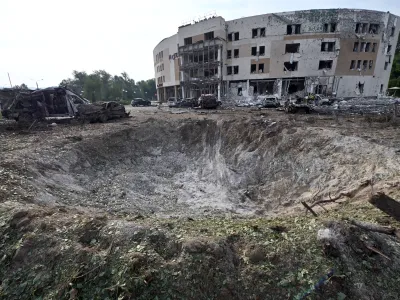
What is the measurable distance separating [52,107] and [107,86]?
61.5 m

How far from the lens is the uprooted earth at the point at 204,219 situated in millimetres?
3121

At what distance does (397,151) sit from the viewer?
758cm

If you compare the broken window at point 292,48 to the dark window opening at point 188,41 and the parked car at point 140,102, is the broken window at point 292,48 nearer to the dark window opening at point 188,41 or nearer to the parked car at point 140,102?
the dark window opening at point 188,41

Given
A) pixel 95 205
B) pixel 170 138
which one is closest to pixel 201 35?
pixel 170 138

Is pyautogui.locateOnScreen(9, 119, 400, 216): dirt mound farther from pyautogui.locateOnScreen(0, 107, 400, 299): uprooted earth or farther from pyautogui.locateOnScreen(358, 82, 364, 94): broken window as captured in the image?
pyautogui.locateOnScreen(358, 82, 364, 94): broken window

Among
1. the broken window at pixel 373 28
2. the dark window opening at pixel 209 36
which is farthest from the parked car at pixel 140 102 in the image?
the broken window at pixel 373 28

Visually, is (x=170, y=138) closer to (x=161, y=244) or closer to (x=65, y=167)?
(x=65, y=167)

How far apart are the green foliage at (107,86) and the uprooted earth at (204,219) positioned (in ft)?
155

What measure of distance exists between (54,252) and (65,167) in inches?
248

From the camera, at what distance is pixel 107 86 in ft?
237

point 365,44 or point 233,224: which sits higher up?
point 365,44

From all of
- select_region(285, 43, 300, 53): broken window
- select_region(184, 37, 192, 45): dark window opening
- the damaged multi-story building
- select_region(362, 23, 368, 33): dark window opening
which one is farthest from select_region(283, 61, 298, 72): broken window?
select_region(184, 37, 192, 45): dark window opening

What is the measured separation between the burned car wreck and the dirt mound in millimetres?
4952

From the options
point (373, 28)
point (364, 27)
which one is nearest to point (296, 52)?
point (364, 27)
